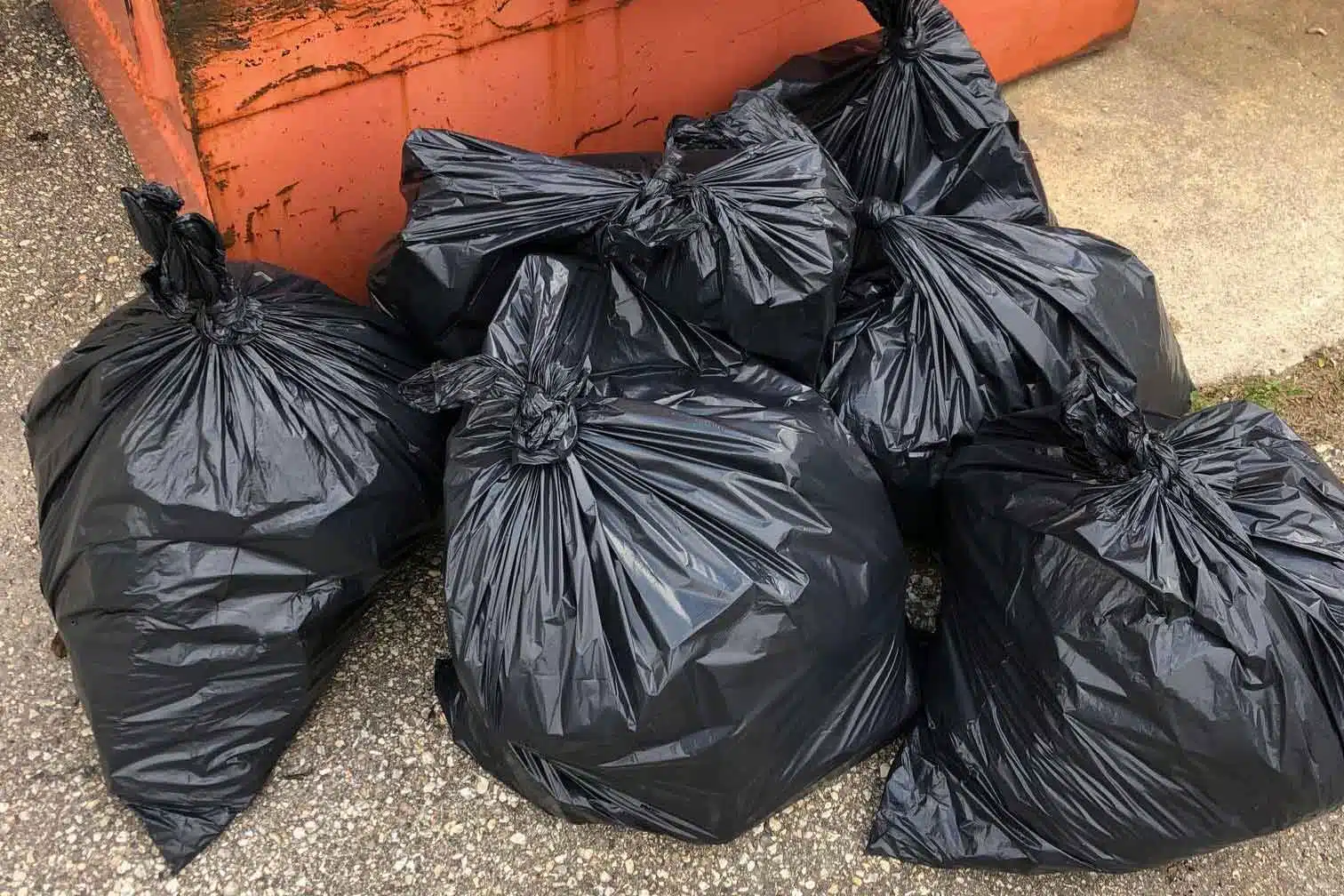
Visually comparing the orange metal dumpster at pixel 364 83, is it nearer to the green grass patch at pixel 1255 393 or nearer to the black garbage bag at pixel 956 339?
the black garbage bag at pixel 956 339

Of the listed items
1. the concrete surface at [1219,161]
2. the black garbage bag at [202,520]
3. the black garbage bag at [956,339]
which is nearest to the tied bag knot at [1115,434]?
the black garbage bag at [956,339]

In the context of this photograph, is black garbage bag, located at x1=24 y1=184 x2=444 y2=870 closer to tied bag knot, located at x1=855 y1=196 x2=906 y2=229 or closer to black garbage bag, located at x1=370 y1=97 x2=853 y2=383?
black garbage bag, located at x1=370 y1=97 x2=853 y2=383

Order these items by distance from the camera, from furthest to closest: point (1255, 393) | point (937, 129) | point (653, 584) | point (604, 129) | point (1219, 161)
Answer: point (1219, 161)
point (1255, 393)
point (604, 129)
point (937, 129)
point (653, 584)

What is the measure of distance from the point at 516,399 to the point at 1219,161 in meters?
2.44

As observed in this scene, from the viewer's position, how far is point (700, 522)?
1.47m

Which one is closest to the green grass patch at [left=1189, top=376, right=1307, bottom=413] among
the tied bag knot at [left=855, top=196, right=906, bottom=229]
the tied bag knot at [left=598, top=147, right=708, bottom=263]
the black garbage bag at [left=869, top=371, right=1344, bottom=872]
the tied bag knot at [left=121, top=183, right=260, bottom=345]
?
the black garbage bag at [left=869, top=371, right=1344, bottom=872]

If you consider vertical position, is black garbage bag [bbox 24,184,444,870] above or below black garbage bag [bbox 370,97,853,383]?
below

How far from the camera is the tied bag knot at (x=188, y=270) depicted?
1.45 m

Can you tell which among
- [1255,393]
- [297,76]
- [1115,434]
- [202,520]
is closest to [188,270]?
[202,520]

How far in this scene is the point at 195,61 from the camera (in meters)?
1.71

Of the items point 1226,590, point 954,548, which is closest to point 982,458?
point 954,548

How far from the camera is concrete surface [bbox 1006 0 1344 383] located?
8.60 ft

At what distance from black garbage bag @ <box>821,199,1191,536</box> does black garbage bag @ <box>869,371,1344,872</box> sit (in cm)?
16

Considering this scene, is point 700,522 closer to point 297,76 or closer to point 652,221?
point 652,221
